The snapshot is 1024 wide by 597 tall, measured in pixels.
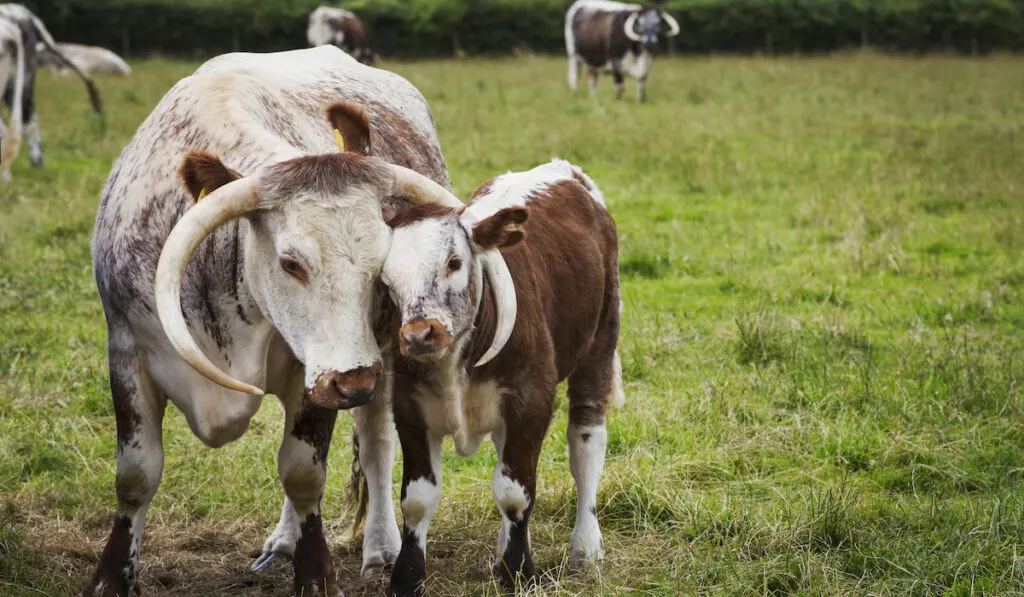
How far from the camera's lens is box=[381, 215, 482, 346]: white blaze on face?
328cm

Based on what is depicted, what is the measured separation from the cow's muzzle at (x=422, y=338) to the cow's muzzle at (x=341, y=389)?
137 mm

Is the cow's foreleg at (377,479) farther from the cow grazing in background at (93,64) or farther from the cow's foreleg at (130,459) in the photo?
the cow grazing in background at (93,64)

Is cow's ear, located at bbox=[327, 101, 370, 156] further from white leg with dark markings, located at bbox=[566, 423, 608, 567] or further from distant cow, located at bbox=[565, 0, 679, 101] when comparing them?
distant cow, located at bbox=[565, 0, 679, 101]

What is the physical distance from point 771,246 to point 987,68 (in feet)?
58.4

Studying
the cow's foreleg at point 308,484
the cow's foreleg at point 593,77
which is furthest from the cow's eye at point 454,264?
the cow's foreleg at point 593,77

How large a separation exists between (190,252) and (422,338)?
0.69 meters

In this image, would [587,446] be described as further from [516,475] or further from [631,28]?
[631,28]

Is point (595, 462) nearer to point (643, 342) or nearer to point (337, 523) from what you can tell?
point (337, 523)

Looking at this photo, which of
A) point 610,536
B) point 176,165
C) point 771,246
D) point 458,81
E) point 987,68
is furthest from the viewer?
point 987,68

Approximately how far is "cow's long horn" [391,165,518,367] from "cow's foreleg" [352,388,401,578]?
1.08 metres

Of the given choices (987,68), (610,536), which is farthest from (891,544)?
(987,68)

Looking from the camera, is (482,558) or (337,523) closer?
(482,558)

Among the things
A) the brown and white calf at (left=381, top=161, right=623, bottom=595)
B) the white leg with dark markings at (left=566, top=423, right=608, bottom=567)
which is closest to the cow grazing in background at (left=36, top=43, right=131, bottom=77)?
the brown and white calf at (left=381, top=161, right=623, bottom=595)

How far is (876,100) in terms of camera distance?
18219 mm
